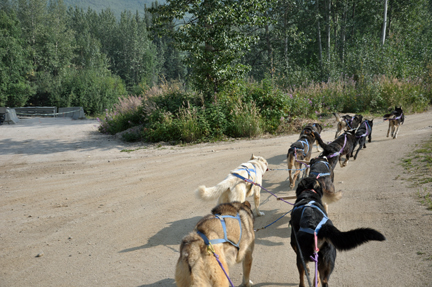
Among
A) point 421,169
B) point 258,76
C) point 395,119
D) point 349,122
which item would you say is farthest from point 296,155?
point 258,76

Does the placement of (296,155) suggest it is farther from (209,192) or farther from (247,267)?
(247,267)

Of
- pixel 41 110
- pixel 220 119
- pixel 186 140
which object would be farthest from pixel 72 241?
pixel 41 110

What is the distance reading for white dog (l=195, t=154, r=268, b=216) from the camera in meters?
4.82

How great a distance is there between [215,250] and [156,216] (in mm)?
3462

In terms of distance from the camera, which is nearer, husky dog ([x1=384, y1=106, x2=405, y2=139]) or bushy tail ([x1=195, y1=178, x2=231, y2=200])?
bushy tail ([x1=195, y1=178, x2=231, y2=200])

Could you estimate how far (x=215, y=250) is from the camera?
3305mm

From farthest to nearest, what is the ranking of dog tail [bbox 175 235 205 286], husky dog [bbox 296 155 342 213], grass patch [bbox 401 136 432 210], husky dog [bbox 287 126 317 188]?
husky dog [bbox 287 126 317 188]
grass patch [bbox 401 136 432 210]
husky dog [bbox 296 155 342 213]
dog tail [bbox 175 235 205 286]

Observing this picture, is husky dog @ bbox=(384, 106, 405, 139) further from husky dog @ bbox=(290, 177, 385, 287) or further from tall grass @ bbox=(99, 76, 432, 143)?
husky dog @ bbox=(290, 177, 385, 287)

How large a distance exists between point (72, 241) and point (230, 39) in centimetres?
1181

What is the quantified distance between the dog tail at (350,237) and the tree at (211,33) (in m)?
12.1

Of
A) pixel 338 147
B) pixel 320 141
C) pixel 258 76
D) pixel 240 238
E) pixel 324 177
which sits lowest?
pixel 240 238

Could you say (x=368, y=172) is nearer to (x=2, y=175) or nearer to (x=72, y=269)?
(x=72, y=269)

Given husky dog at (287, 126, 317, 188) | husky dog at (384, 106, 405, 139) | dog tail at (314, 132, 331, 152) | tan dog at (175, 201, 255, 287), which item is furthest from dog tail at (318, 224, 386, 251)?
husky dog at (384, 106, 405, 139)

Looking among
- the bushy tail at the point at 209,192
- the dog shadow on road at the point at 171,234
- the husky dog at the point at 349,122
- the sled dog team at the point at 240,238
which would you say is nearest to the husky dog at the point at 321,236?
the sled dog team at the point at 240,238
